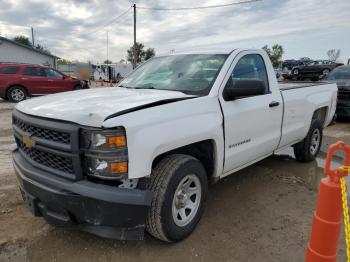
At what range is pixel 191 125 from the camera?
3.04m

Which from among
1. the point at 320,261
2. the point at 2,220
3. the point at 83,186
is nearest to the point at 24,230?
the point at 2,220

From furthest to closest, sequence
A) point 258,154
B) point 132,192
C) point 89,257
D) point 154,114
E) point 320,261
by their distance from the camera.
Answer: point 258,154 → point 89,257 → point 154,114 → point 132,192 → point 320,261

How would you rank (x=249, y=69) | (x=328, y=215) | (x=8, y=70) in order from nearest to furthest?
(x=328, y=215), (x=249, y=69), (x=8, y=70)

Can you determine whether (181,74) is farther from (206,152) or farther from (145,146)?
(145,146)

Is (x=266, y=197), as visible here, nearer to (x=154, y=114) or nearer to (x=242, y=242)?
(x=242, y=242)

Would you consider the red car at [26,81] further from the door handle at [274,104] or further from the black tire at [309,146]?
the door handle at [274,104]

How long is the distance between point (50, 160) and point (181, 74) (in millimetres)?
1794

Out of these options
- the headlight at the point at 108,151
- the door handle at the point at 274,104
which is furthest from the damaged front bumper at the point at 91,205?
the door handle at the point at 274,104

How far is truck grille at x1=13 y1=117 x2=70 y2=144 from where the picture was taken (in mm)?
2661

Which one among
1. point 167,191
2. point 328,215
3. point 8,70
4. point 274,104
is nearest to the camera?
point 328,215

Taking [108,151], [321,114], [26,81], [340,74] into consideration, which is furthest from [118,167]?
[26,81]

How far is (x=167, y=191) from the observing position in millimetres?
2818

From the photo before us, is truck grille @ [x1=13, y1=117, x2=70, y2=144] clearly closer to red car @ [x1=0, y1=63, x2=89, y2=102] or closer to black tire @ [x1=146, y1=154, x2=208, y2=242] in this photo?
black tire @ [x1=146, y1=154, x2=208, y2=242]

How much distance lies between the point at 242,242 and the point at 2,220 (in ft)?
8.30
